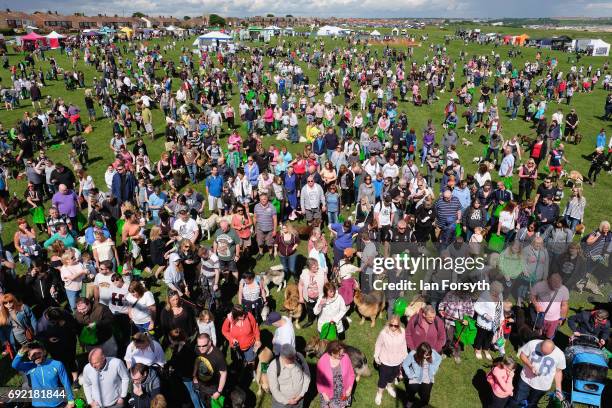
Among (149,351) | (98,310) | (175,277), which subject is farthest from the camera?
(175,277)

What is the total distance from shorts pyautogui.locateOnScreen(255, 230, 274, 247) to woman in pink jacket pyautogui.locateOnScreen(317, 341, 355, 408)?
4.36m

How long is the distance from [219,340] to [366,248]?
3.26m

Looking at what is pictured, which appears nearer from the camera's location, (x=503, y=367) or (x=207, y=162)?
(x=503, y=367)

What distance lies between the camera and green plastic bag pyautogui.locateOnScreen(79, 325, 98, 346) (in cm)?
561

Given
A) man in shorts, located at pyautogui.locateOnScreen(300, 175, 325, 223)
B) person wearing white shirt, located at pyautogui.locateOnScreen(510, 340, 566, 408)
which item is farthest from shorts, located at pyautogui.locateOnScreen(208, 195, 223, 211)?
person wearing white shirt, located at pyautogui.locateOnScreen(510, 340, 566, 408)

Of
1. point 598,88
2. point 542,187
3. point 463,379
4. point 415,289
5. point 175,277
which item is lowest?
point 463,379

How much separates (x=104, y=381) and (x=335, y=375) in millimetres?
2937

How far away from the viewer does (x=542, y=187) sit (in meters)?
9.23

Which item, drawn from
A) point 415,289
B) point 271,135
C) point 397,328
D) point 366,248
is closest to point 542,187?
point 415,289

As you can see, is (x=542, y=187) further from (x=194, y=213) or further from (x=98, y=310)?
(x=98, y=310)

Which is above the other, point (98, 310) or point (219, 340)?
point (98, 310)

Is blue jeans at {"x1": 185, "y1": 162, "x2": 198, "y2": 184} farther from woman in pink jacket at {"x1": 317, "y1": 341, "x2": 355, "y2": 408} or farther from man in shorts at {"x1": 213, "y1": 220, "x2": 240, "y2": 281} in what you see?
woman in pink jacket at {"x1": 317, "y1": 341, "x2": 355, "y2": 408}

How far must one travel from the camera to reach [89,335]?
5.61m

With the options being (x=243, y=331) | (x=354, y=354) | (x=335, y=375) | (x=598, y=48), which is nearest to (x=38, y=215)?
(x=243, y=331)
